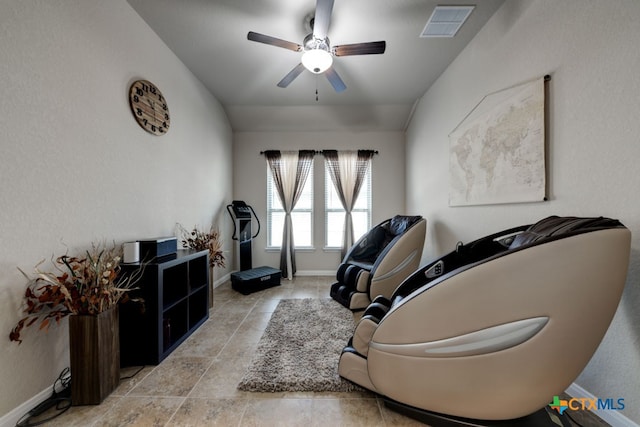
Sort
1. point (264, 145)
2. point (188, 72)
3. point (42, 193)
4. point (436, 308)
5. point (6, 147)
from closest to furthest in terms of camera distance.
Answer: point (436, 308)
point (6, 147)
point (42, 193)
point (188, 72)
point (264, 145)

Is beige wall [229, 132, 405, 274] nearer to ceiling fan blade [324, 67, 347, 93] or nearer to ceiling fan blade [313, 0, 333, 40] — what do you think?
ceiling fan blade [324, 67, 347, 93]

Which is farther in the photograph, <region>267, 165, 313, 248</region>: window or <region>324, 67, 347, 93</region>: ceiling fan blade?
<region>267, 165, 313, 248</region>: window

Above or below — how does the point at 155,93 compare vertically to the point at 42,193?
above

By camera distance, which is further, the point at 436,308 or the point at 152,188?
the point at 152,188

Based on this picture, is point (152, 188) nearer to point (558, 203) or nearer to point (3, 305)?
point (3, 305)

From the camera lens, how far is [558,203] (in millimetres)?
1516

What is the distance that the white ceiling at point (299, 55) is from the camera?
207 centimetres

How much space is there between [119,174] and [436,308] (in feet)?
8.28

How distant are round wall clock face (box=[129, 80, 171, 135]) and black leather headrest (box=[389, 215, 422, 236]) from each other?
3.03m

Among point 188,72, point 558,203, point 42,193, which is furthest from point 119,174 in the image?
point 558,203

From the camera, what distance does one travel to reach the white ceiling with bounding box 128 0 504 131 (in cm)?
207

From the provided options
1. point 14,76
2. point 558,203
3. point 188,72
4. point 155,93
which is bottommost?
point 558,203

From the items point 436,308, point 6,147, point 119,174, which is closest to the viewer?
point 436,308

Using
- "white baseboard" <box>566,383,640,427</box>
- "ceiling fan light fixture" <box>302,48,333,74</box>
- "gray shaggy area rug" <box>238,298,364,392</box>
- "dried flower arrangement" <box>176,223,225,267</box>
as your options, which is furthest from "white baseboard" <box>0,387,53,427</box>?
"white baseboard" <box>566,383,640,427</box>
